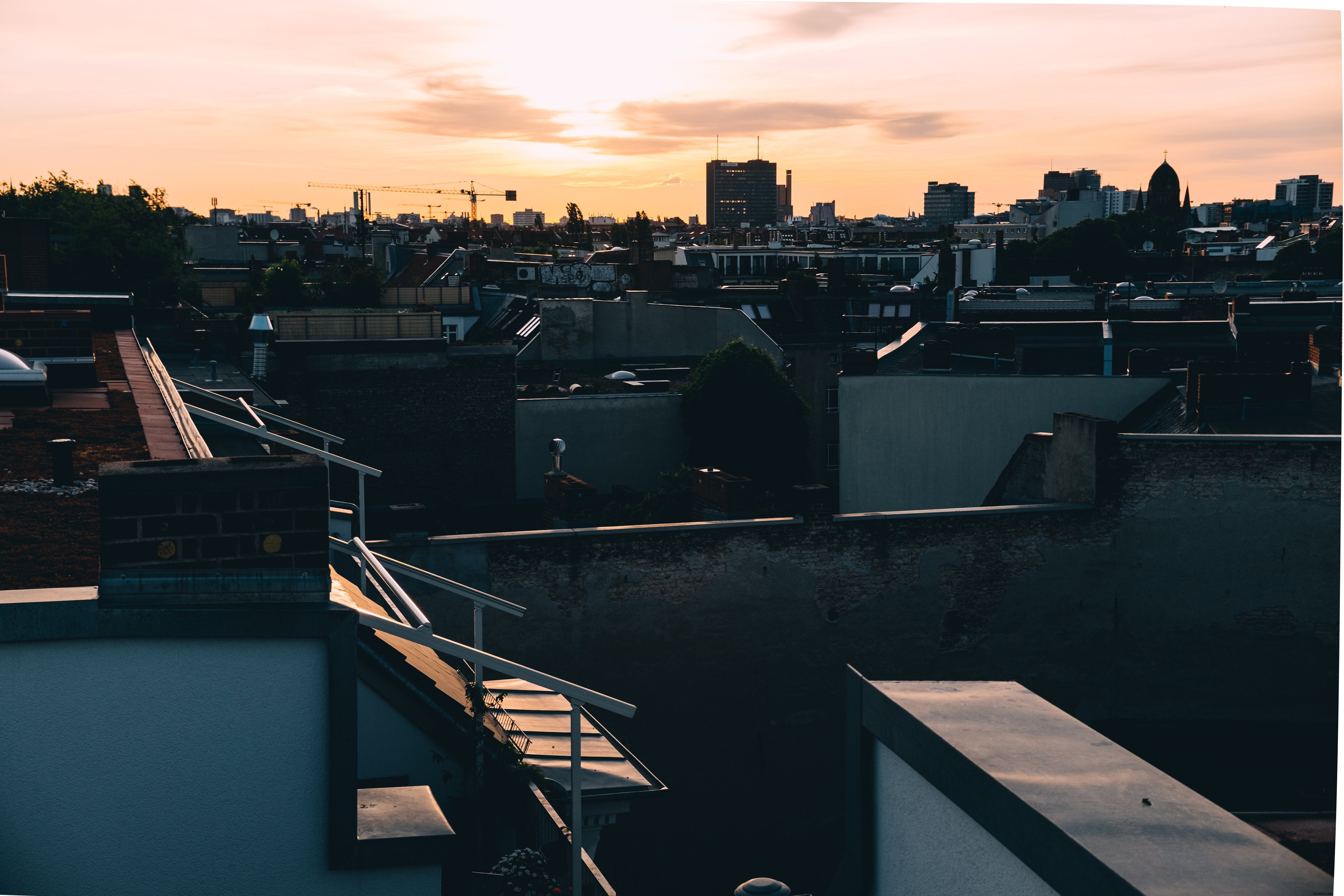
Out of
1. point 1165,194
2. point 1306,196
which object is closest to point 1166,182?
point 1165,194

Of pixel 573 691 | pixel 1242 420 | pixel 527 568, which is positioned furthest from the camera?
pixel 1242 420

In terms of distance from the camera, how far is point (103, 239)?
34.3 m

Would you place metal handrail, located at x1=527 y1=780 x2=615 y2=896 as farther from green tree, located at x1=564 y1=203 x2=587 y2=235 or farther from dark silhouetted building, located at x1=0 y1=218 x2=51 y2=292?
green tree, located at x1=564 y1=203 x2=587 y2=235

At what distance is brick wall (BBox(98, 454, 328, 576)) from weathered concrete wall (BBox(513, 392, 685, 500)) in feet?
70.9

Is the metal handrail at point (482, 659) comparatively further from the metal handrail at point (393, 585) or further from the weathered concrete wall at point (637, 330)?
the weathered concrete wall at point (637, 330)

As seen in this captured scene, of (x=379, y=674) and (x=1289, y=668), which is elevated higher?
(x=379, y=674)

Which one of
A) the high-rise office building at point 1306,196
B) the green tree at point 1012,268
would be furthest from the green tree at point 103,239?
the high-rise office building at point 1306,196

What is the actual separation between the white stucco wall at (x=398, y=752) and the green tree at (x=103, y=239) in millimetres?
26064

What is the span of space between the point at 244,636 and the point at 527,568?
7.85 metres

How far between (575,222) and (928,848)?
4044 inches

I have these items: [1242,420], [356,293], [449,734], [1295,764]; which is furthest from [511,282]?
[449,734]

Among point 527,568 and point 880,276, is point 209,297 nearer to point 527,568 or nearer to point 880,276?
point 880,276

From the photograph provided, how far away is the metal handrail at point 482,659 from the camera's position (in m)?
4.34

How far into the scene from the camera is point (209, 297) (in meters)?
41.7
